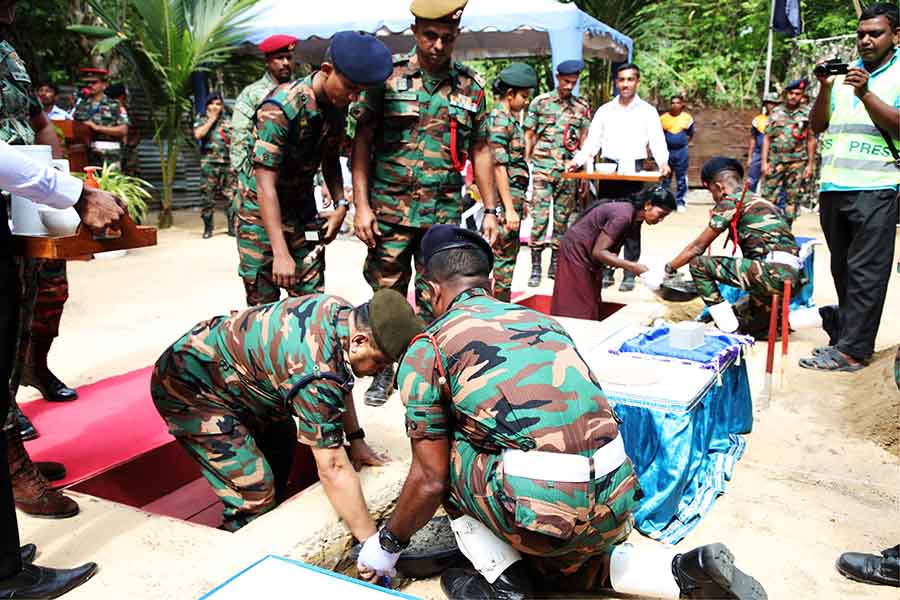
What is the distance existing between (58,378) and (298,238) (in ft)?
5.36

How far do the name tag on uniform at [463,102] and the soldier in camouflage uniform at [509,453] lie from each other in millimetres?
1363

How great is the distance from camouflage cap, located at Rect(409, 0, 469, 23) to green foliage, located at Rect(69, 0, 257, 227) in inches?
271

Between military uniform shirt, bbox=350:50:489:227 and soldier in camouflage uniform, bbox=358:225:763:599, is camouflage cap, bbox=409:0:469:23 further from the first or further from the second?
soldier in camouflage uniform, bbox=358:225:763:599

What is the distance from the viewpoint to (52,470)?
2.76 meters

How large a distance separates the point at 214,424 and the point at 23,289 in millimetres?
741

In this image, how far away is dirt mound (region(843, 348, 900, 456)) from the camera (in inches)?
139

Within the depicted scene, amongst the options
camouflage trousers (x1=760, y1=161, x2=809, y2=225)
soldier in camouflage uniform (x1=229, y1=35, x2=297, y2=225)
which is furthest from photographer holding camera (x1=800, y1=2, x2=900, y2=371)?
camouflage trousers (x1=760, y1=161, x2=809, y2=225)

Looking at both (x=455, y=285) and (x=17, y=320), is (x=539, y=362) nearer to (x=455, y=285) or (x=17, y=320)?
(x=455, y=285)

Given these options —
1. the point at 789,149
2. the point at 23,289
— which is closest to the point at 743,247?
the point at 23,289

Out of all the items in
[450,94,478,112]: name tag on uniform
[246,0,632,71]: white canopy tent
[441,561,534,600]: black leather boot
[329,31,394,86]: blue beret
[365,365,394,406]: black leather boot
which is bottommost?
[441,561,534,600]: black leather boot

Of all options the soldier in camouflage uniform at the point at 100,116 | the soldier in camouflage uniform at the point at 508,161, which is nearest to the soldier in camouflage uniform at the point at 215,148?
the soldier in camouflage uniform at the point at 100,116

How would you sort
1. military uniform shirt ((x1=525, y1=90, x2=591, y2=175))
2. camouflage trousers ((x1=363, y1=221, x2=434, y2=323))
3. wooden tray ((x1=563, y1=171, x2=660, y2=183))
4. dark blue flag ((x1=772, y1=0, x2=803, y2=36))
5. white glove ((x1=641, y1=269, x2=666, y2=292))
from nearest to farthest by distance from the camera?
camouflage trousers ((x1=363, y1=221, x2=434, y2=323)) < white glove ((x1=641, y1=269, x2=666, y2=292)) < wooden tray ((x1=563, y1=171, x2=660, y2=183)) < military uniform shirt ((x1=525, y1=90, x2=591, y2=175)) < dark blue flag ((x1=772, y1=0, x2=803, y2=36))

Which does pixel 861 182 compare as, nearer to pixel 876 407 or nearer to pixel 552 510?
pixel 876 407

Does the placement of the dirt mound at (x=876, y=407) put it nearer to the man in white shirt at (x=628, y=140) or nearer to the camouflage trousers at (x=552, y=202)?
the man in white shirt at (x=628, y=140)
